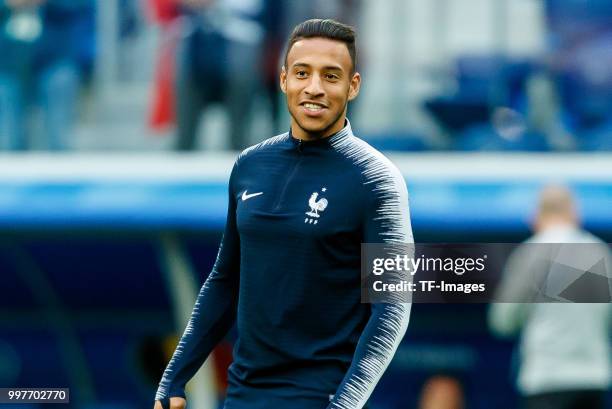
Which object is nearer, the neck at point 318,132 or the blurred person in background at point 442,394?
the neck at point 318,132

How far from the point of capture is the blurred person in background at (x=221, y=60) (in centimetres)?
699

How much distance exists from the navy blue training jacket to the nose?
108 millimetres

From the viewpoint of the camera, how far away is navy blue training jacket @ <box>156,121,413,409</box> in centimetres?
286

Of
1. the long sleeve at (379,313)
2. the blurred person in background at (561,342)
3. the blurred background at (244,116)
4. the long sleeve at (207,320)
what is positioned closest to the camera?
the long sleeve at (379,313)

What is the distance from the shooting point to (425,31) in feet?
22.9

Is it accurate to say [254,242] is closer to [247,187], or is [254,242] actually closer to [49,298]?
[247,187]

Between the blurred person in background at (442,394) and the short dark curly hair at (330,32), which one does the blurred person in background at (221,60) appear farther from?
the short dark curly hair at (330,32)

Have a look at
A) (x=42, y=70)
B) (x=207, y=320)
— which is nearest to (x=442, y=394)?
(x=42, y=70)

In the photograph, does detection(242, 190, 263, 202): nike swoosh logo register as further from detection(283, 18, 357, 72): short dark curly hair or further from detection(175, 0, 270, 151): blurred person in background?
detection(175, 0, 270, 151): blurred person in background

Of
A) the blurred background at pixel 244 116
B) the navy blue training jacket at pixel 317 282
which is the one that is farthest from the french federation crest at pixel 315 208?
the blurred background at pixel 244 116

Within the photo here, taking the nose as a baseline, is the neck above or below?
below

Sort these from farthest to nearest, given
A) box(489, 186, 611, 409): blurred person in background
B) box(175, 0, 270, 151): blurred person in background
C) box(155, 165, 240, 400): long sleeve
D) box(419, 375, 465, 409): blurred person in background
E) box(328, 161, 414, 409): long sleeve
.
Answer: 1. box(419, 375, 465, 409): blurred person in background
2. box(175, 0, 270, 151): blurred person in background
3. box(489, 186, 611, 409): blurred person in background
4. box(155, 165, 240, 400): long sleeve
5. box(328, 161, 414, 409): long sleeve

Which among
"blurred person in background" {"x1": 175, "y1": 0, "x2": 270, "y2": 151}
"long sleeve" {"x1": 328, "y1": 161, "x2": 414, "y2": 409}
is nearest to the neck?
"long sleeve" {"x1": 328, "y1": 161, "x2": 414, "y2": 409}

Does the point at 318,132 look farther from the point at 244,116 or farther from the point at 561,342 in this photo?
the point at 244,116
